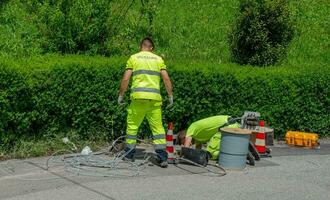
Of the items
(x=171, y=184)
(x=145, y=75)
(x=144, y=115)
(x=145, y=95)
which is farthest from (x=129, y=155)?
(x=171, y=184)

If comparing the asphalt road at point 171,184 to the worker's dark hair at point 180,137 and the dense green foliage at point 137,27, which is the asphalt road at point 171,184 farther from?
the dense green foliage at point 137,27

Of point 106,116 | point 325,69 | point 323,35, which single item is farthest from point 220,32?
point 106,116

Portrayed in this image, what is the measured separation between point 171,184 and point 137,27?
8.20 m

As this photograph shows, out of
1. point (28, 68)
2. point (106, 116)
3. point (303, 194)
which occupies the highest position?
point (28, 68)

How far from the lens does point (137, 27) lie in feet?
54.9

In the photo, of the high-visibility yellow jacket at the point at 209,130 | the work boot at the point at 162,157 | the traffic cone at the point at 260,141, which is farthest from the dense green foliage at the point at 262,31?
the work boot at the point at 162,157

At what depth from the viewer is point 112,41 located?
1406 centimetres

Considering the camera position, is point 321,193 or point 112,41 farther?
point 112,41

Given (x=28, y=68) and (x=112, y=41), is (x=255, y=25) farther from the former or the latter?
(x=28, y=68)

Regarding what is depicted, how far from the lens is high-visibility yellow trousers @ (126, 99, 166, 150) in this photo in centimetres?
1027

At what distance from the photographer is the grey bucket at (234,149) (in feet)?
33.7

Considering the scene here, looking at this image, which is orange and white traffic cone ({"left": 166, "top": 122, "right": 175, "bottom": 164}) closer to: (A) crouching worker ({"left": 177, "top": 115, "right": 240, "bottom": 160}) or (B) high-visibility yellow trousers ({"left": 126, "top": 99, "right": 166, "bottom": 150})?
(B) high-visibility yellow trousers ({"left": 126, "top": 99, "right": 166, "bottom": 150})

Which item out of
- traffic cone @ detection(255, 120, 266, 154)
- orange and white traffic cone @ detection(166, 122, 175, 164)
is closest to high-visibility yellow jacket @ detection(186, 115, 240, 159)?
orange and white traffic cone @ detection(166, 122, 175, 164)

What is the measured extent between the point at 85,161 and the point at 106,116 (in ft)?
4.39
